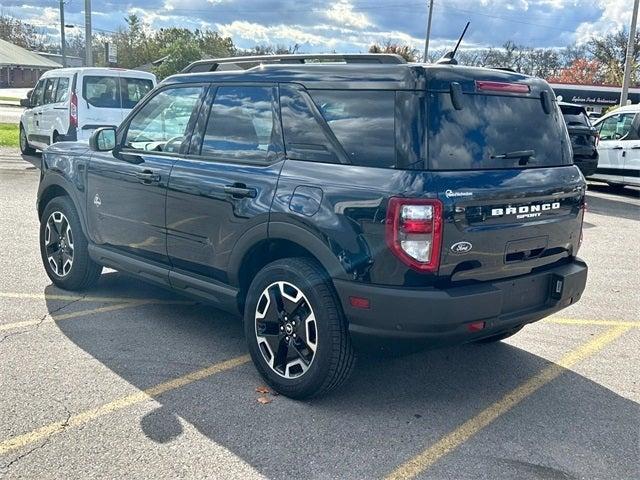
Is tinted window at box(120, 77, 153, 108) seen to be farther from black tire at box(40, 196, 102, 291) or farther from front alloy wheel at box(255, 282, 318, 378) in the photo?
front alloy wheel at box(255, 282, 318, 378)

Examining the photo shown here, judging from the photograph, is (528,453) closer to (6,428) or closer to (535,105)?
(535,105)

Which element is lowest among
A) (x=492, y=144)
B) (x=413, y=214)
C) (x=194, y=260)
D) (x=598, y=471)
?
(x=598, y=471)

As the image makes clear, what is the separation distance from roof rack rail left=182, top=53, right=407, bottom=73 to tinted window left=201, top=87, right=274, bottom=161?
0.35 meters

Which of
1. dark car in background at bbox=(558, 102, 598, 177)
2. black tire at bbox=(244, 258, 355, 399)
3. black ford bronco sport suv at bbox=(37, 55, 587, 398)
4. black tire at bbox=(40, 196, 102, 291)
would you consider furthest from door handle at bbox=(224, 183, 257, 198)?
dark car in background at bbox=(558, 102, 598, 177)

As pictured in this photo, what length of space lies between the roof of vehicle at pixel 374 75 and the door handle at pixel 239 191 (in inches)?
27.3

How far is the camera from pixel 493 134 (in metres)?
3.71

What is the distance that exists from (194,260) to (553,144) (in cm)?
245

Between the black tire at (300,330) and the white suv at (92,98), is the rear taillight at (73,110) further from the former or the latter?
the black tire at (300,330)

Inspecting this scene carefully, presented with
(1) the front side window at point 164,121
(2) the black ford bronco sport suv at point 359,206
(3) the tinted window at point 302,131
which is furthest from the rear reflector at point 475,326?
(1) the front side window at point 164,121

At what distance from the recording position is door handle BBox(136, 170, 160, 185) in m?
4.64

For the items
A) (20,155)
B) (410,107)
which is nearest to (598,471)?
(410,107)

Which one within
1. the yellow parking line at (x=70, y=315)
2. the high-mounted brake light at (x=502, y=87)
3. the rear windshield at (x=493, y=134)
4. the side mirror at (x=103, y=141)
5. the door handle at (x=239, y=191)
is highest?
the high-mounted brake light at (x=502, y=87)

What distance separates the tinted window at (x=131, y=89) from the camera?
1284 centimetres

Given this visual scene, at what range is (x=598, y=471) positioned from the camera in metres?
3.22
